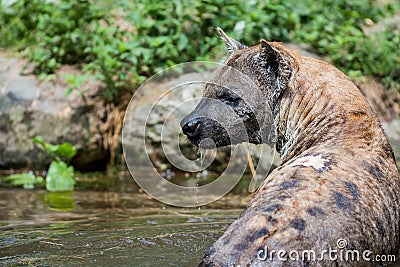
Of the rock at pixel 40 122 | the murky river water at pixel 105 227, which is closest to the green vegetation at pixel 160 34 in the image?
the rock at pixel 40 122

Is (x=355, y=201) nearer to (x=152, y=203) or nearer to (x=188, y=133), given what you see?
(x=188, y=133)

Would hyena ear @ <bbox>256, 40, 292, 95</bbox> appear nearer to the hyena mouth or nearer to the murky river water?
Answer: the hyena mouth

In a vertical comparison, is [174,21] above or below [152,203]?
Answer: above

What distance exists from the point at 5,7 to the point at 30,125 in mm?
2488

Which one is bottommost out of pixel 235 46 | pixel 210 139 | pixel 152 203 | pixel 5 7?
pixel 152 203

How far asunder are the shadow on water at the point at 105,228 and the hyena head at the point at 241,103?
79cm

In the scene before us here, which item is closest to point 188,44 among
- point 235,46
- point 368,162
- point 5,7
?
point 5,7

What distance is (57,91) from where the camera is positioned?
30.7 ft

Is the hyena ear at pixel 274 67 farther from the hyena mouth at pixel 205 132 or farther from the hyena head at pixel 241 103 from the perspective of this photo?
the hyena mouth at pixel 205 132

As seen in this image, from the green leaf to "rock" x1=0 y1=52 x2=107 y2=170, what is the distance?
99 centimetres

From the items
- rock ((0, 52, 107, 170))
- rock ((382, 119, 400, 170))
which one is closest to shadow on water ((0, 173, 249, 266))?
rock ((0, 52, 107, 170))

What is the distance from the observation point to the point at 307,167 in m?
3.29

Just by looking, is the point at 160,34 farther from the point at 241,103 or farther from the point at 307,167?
the point at 307,167

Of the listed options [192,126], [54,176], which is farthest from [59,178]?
[192,126]
